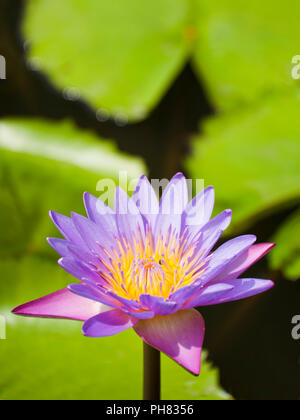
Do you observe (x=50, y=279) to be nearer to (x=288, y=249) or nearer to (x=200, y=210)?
(x=200, y=210)

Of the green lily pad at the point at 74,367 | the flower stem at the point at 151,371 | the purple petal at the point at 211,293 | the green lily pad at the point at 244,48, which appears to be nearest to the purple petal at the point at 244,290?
the purple petal at the point at 211,293

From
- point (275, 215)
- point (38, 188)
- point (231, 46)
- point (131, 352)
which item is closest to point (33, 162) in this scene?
point (38, 188)

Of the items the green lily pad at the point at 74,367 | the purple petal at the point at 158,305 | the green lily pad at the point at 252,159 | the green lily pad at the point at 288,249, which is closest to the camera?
the purple petal at the point at 158,305

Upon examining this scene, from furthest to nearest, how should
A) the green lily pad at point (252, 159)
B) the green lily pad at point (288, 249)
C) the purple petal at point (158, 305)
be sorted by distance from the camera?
the green lily pad at point (252, 159) < the green lily pad at point (288, 249) < the purple petal at point (158, 305)

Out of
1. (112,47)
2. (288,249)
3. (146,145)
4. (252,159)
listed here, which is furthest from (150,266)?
(112,47)

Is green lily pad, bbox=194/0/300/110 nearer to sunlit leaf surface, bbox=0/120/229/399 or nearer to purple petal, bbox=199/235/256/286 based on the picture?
sunlit leaf surface, bbox=0/120/229/399

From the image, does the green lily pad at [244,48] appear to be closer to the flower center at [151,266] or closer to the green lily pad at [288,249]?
the green lily pad at [288,249]

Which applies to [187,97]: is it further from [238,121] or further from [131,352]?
[131,352]
